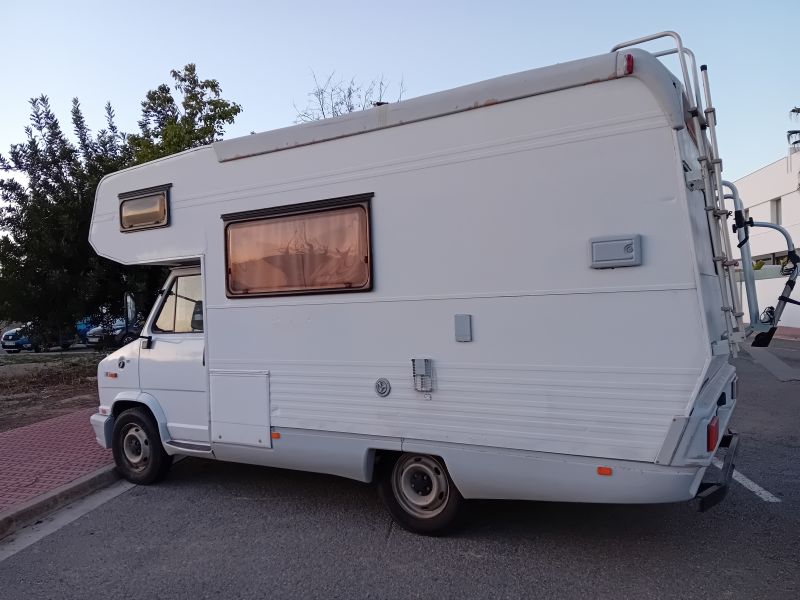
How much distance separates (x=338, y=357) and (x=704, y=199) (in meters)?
2.70

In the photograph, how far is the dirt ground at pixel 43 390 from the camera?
34.1 ft

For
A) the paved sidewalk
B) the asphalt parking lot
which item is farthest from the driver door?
the paved sidewalk

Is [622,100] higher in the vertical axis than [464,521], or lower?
higher

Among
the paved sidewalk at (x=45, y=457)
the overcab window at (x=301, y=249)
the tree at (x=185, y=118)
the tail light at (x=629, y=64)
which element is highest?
the tree at (x=185, y=118)

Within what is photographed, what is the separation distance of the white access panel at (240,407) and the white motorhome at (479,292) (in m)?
0.02

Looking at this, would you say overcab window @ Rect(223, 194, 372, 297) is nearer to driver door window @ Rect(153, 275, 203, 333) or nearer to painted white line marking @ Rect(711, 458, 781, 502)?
driver door window @ Rect(153, 275, 203, 333)

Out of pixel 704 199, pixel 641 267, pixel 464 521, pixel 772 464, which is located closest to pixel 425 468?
pixel 464 521

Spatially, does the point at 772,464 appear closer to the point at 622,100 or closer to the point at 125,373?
the point at 622,100

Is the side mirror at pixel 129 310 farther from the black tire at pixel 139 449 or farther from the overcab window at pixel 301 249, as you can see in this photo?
the overcab window at pixel 301 249

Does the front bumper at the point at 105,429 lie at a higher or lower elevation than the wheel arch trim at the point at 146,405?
lower

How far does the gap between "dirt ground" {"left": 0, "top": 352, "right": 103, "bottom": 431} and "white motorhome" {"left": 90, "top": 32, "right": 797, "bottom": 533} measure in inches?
243

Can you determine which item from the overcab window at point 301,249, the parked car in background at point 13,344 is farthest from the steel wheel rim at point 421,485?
the parked car in background at point 13,344

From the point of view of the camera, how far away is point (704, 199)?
4.18 m

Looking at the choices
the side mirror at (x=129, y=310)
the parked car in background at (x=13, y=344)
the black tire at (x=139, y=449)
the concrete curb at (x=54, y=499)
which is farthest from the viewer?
the parked car in background at (x=13, y=344)
